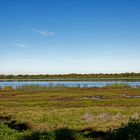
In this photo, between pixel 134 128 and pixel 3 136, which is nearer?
pixel 134 128

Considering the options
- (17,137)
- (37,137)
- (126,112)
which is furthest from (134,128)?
(126,112)

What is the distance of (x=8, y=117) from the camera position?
1163 inches

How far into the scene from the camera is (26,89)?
257 feet

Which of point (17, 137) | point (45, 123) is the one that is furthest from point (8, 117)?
point (17, 137)

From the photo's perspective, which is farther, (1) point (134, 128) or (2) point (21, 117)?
(2) point (21, 117)

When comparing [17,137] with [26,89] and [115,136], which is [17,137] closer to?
[115,136]

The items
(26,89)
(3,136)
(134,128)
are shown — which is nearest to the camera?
(134,128)

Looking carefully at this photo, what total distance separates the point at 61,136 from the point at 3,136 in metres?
2.67

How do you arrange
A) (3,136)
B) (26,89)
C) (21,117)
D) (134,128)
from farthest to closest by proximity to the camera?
(26,89), (21,117), (3,136), (134,128)

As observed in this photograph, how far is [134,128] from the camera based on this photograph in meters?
15.0

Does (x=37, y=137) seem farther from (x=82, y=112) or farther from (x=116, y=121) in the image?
(x=82, y=112)

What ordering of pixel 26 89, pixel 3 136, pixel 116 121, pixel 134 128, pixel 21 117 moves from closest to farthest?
pixel 134 128
pixel 3 136
pixel 116 121
pixel 21 117
pixel 26 89

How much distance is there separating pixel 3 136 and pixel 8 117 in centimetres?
1380

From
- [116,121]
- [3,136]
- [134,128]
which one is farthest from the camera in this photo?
[116,121]
